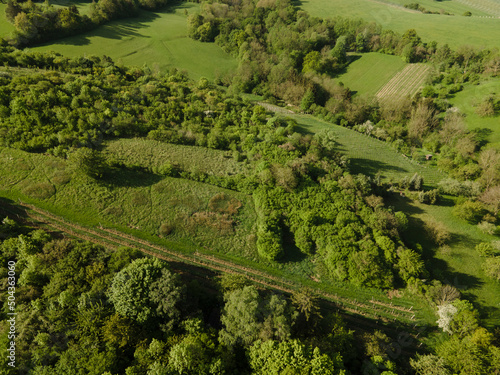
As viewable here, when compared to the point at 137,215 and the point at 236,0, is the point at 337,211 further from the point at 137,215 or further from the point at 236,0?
the point at 236,0

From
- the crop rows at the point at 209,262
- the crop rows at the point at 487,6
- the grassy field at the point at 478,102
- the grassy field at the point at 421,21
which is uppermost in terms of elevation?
the crop rows at the point at 487,6

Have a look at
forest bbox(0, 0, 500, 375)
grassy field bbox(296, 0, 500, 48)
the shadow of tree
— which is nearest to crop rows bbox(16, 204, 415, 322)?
forest bbox(0, 0, 500, 375)

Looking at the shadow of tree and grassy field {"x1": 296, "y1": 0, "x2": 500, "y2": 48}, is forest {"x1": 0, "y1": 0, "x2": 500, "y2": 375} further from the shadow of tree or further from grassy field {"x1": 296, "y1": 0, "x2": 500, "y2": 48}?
grassy field {"x1": 296, "y1": 0, "x2": 500, "y2": 48}

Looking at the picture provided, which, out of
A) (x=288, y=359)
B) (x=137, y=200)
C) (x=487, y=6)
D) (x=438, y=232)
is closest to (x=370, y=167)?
(x=438, y=232)

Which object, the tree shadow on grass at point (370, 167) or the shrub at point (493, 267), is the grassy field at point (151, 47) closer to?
the tree shadow on grass at point (370, 167)

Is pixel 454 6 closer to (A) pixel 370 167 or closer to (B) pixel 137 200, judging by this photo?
(A) pixel 370 167

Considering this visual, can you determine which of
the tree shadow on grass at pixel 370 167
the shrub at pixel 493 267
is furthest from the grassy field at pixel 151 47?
the shrub at pixel 493 267
